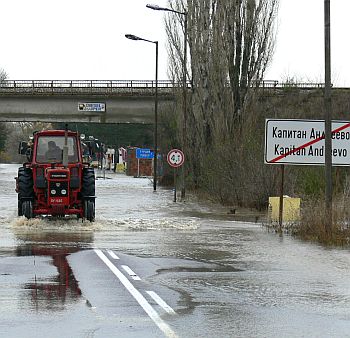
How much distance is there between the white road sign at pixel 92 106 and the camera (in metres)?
62.6

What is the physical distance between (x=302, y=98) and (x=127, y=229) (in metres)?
28.5

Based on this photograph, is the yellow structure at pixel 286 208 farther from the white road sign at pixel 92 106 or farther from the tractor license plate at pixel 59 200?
the white road sign at pixel 92 106

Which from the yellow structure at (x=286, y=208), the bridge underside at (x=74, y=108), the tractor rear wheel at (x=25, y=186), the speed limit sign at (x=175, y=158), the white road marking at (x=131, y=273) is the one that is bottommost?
the white road marking at (x=131, y=273)

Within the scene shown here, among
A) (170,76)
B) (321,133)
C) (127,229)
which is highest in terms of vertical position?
(170,76)

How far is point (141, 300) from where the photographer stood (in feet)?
37.4

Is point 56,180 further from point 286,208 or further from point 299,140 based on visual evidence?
point 286,208

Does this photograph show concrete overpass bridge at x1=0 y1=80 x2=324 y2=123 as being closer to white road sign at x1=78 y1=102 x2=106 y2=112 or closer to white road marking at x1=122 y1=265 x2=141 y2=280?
white road sign at x1=78 y1=102 x2=106 y2=112

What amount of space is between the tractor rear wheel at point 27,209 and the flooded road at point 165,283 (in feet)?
0.67

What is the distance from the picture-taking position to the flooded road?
31.9 feet

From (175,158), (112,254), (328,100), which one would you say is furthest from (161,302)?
(175,158)

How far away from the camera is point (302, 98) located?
1982 inches

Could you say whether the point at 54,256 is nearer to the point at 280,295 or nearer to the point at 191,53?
the point at 280,295

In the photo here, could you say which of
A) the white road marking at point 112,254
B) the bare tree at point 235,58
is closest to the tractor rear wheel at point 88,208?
the white road marking at point 112,254

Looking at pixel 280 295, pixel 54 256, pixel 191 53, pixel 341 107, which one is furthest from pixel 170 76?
pixel 280 295
